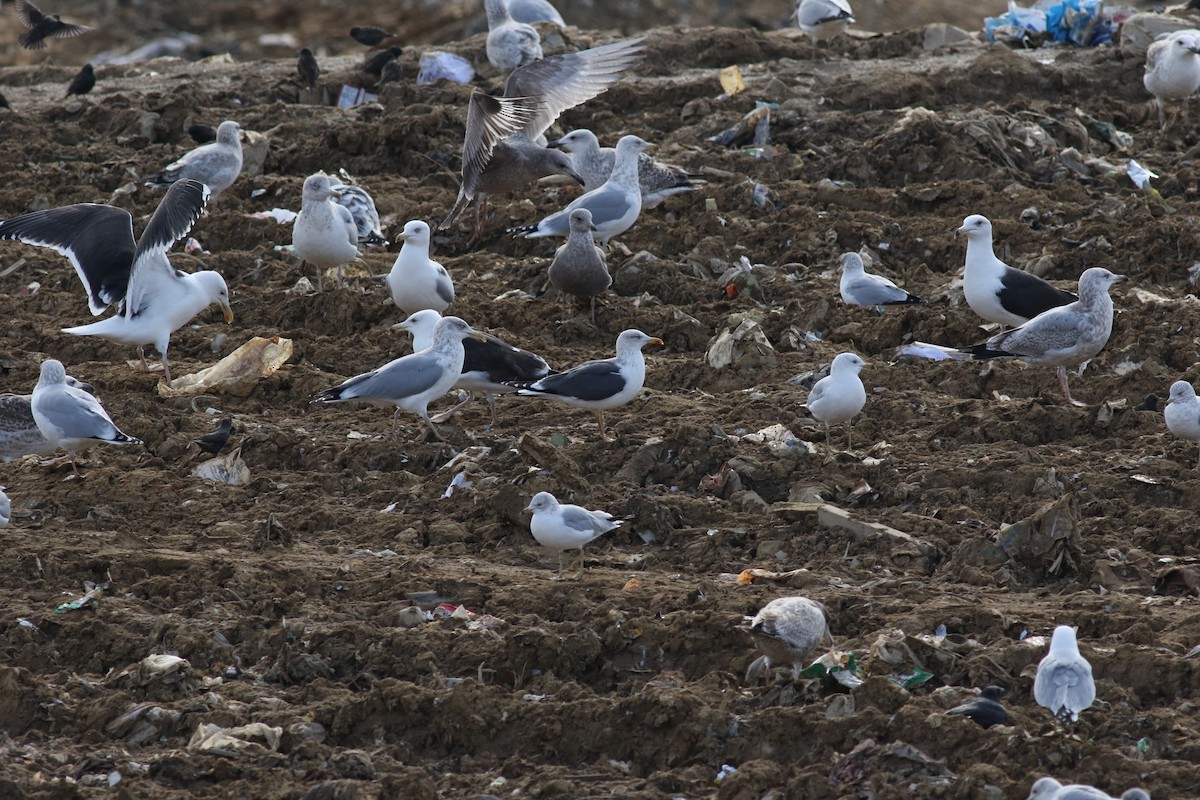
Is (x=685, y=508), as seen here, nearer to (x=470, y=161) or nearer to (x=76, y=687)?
(x=76, y=687)

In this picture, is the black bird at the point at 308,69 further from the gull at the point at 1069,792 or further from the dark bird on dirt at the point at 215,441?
the gull at the point at 1069,792

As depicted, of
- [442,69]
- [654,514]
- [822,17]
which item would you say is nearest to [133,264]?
[654,514]

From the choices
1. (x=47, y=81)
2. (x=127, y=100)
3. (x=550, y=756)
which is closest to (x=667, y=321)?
(x=550, y=756)

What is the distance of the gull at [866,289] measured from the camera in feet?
34.5

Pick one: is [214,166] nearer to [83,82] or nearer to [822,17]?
[83,82]

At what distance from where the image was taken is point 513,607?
6902 mm

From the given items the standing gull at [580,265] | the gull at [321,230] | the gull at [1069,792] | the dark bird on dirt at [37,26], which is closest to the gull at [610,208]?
the standing gull at [580,265]

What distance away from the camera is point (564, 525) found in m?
7.18

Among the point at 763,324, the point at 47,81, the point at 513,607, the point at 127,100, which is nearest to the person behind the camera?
the point at 513,607

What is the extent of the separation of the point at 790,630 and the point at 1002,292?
455 cm

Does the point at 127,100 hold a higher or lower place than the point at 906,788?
lower

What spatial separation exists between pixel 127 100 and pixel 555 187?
5.23 meters

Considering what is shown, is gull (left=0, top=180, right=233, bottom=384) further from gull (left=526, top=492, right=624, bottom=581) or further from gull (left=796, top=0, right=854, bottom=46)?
gull (left=796, top=0, right=854, bottom=46)

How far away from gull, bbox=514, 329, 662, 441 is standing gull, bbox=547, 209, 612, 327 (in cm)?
187
